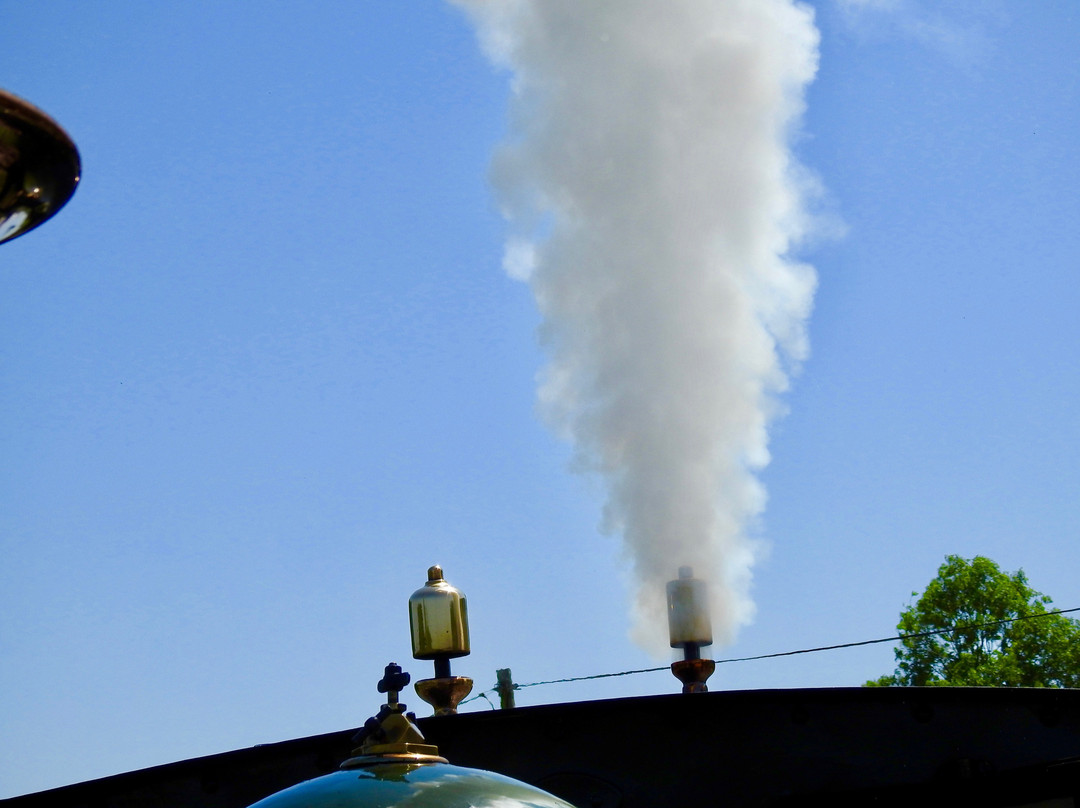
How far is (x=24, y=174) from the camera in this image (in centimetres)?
177

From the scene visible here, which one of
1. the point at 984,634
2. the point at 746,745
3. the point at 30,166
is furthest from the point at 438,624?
the point at 984,634

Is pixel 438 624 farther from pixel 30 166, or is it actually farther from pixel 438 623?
pixel 30 166

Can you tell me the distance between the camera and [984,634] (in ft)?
82.8

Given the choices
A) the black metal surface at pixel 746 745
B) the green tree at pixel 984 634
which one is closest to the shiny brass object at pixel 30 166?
the black metal surface at pixel 746 745

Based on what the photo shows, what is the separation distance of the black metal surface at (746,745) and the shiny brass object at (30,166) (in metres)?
3.19

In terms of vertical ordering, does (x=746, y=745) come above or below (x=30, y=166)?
below

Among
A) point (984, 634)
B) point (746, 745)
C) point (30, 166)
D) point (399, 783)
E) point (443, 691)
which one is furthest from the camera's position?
point (984, 634)

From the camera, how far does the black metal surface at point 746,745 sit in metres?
4.73

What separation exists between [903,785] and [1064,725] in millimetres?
654

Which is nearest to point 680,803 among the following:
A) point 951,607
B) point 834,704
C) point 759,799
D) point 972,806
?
point 759,799

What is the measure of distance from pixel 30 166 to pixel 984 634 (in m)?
25.7

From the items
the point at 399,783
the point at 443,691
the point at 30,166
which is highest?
the point at 30,166

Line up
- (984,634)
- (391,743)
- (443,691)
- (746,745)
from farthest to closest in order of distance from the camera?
(984,634), (443,691), (746,745), (391,743)

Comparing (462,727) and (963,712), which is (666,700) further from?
(963,712)
